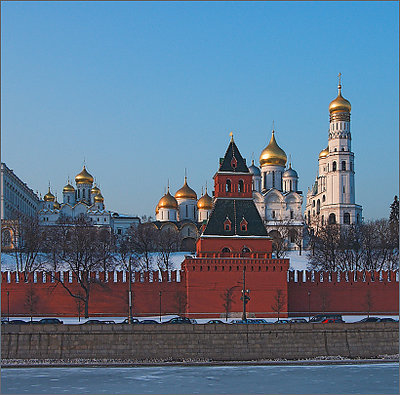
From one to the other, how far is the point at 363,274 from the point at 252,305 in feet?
24.7

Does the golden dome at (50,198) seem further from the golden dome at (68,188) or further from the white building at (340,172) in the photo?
the white building at (340,172)

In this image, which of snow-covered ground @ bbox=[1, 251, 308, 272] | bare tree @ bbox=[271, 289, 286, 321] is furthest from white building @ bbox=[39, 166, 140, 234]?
bare tree @ bbox=[271, 289, 286, 321]

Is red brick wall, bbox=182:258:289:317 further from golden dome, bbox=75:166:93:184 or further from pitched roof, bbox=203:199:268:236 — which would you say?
golden dome, bbox=75:166:93:184

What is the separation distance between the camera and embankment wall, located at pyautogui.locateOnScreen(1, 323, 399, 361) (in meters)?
29.4

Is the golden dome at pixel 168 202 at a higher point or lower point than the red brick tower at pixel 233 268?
higher

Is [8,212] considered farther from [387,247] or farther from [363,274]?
[363,274]

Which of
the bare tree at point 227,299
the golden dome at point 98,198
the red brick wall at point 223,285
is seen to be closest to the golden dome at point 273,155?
the golden dome at point 98,198

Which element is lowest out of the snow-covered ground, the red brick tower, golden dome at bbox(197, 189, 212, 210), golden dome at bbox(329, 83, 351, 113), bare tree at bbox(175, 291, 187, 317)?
bare tree at bbox(175, 291, 187, 317)

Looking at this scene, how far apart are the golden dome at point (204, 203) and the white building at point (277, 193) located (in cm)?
516

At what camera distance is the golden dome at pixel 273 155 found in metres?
79.8

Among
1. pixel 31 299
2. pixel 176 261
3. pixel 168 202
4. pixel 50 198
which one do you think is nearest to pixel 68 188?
pixel 50 198

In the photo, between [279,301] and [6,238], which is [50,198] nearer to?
[6,238]

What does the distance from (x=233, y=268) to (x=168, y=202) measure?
46.6 meters

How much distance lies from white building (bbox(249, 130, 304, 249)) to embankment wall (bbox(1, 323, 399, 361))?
151 ft
